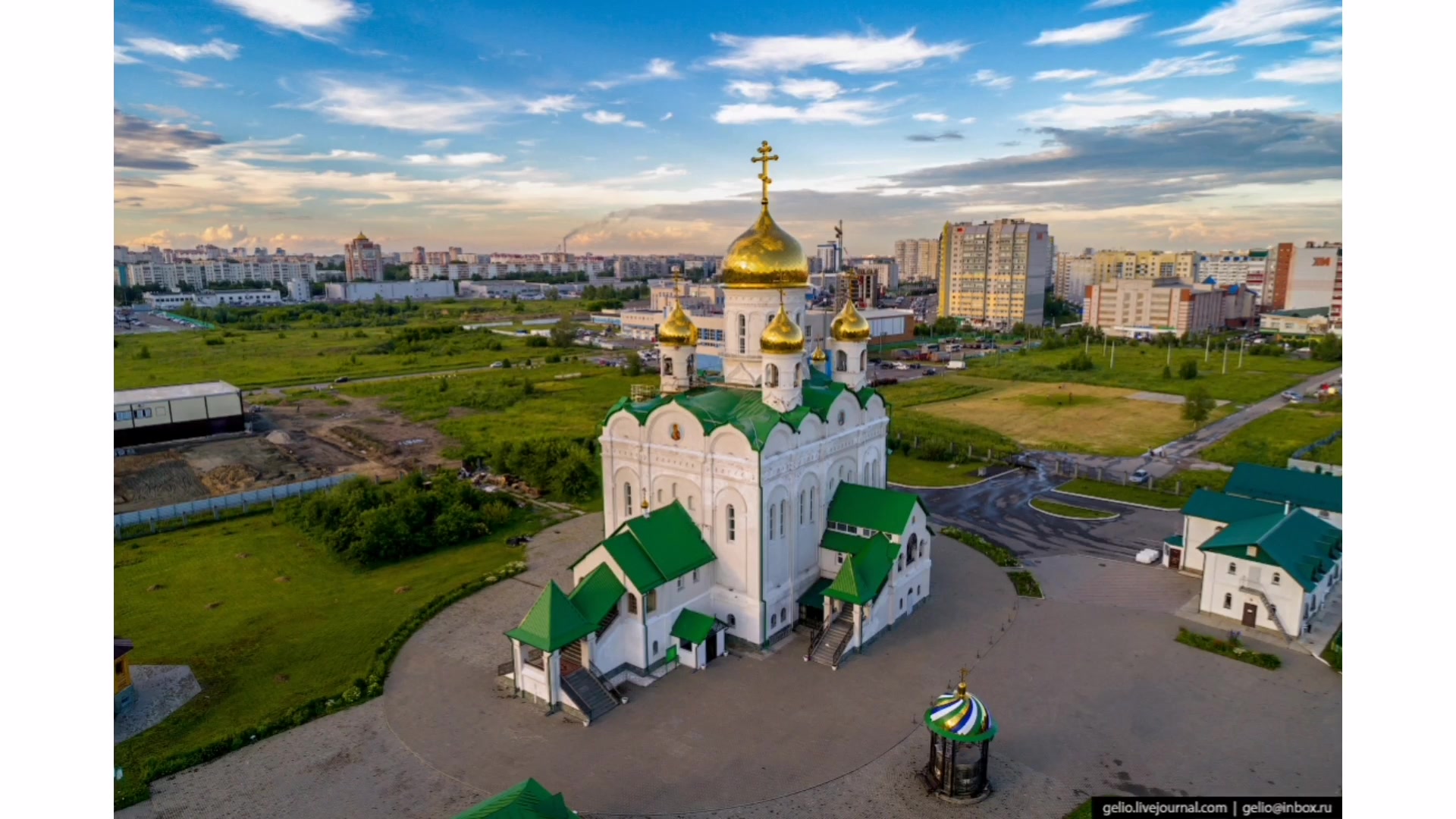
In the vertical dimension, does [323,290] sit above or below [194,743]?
above

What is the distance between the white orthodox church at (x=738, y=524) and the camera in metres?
17.1

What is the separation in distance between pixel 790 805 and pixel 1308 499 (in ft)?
64.5

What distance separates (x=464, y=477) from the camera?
32719mm

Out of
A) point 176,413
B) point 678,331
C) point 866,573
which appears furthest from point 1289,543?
point 176,413

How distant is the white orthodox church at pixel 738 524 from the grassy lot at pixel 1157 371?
4271 cm

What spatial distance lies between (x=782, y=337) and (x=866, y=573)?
19.4 ft

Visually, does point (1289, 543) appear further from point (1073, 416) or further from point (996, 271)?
point (996, 271)

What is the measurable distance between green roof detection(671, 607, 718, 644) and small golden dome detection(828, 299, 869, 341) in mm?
8873

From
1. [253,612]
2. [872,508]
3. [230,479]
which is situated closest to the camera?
[872,508]

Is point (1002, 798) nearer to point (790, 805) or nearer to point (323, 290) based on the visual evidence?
point (790, 805)

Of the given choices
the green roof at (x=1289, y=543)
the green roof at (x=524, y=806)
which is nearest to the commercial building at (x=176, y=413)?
the green roof at (x=524, y=806)

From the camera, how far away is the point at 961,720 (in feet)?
44.0

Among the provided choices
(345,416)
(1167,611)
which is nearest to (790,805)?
(1167,611)

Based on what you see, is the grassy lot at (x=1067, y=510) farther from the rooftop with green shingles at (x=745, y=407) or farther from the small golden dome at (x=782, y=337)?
the small golden dome at (x=782, y=337)
